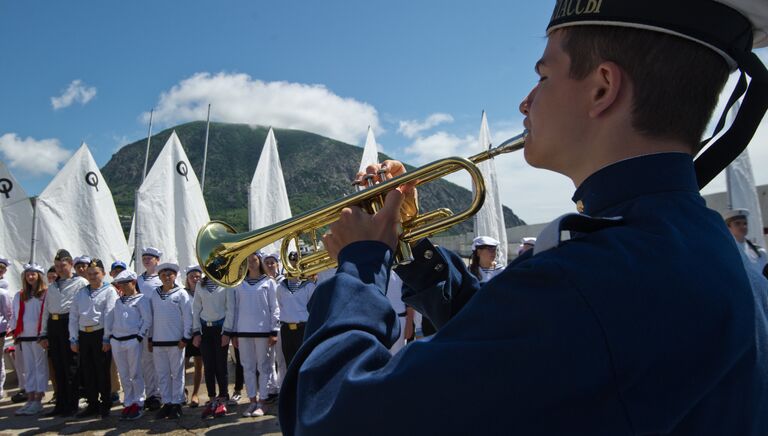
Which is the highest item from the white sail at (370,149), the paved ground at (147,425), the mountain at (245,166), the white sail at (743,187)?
the mountain at (245,166)

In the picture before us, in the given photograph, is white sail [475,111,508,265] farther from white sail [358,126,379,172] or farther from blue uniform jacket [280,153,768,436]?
blue uniform jacket [280,153,768,436]

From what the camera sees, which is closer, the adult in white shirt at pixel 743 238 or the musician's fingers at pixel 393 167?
the musician's fingers at pixel 393 167

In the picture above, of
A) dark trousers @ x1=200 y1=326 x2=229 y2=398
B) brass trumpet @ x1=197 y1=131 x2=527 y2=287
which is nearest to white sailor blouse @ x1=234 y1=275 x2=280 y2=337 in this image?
dark trousers @ x1=200 y1=326 x2=229 y2=398

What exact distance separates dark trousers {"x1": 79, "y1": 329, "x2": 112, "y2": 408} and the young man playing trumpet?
27.3ft

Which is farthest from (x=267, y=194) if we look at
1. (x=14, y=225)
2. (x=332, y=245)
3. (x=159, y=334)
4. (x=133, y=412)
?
(x=332, y=245)

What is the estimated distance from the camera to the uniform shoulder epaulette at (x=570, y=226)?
0.99 metres

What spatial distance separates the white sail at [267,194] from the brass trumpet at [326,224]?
13073 mm

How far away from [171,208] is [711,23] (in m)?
16.0

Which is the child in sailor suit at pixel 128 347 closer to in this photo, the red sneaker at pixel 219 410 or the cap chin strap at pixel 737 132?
the red sneaker at pixel 219 410

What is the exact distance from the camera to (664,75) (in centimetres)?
108

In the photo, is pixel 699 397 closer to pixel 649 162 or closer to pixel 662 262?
pixel 662 262

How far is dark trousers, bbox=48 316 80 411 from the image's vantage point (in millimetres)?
8422

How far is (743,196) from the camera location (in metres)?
9.76

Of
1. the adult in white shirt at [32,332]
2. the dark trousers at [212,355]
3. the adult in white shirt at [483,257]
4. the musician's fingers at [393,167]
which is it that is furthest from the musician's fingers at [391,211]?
the adult in white shirt at [32,332]
